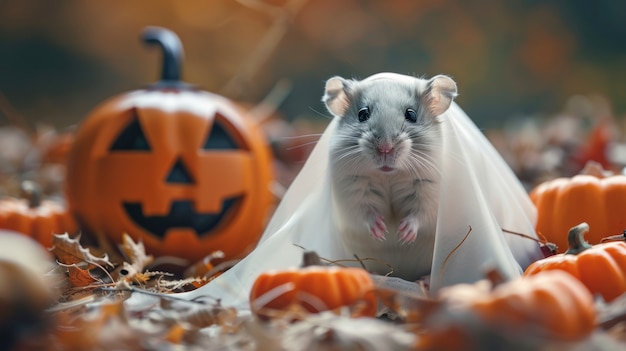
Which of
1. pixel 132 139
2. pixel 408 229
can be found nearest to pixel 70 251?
pixel 132 139

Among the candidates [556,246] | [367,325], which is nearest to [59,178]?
[556,246]

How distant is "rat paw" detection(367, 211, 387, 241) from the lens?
217cm

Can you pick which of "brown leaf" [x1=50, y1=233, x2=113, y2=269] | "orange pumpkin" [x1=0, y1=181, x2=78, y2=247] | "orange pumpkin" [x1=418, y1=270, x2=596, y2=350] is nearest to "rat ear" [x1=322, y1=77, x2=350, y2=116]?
"brown leaf" [x1=50, y1=233, x2=113, y2=269]

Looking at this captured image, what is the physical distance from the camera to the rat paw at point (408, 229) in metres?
2.13

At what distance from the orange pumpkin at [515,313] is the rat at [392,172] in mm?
707

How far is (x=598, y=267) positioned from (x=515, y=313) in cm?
65

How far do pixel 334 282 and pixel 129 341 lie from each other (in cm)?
57

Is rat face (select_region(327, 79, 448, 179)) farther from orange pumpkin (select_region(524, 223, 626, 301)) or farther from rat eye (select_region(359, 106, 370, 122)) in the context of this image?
orange pumpkin (select_region(524, 223, 626, 301))

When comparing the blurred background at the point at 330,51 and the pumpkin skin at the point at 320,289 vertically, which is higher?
the blurred background at the point at 330,51

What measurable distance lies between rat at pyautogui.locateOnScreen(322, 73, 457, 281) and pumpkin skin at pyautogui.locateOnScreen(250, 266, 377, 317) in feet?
1.31

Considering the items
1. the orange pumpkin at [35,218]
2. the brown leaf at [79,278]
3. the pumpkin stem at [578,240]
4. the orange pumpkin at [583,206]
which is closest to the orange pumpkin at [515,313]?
the pumpkin stem at [578,240]

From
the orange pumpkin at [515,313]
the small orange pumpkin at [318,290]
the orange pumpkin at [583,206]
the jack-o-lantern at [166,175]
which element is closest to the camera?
the orange pumpkin at [515,313]

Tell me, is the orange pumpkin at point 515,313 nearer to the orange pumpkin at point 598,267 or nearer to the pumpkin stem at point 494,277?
the pumpkin stem at point 494,277

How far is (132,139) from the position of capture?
316 centimetres
